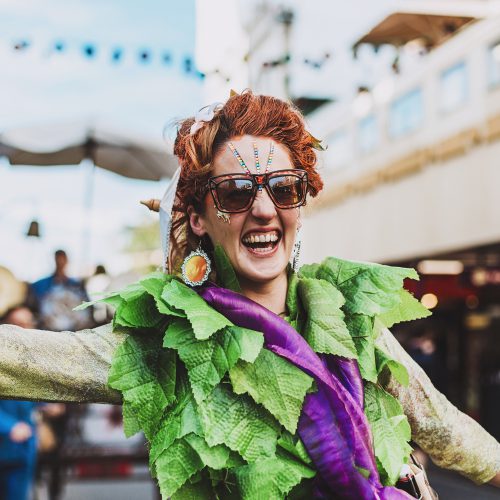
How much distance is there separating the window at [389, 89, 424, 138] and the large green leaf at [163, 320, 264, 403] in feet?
41.2

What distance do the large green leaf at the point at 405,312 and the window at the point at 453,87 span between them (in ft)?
35.2

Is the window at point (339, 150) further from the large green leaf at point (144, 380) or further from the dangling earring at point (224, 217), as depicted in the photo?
the large green leaf at point (144, 380)

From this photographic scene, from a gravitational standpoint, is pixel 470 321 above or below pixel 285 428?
below

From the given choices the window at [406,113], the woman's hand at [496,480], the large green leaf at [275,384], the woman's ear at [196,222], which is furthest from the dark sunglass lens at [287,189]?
the window at [406,113]

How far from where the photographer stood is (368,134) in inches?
620

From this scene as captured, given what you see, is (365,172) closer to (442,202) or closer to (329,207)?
(329,207)

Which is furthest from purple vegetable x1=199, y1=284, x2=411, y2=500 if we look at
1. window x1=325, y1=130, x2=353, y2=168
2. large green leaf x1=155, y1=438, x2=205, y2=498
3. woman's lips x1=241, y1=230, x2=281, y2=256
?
window x1=325, y1=130, x2=353, y2=168

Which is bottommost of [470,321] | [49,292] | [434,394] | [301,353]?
[470,321]

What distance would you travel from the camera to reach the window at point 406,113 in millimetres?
13648

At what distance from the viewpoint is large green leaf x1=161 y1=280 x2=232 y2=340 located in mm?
1507

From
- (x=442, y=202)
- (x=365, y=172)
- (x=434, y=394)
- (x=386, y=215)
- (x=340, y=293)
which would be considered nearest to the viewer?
(x=340, y=293)

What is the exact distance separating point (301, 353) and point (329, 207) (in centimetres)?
1659

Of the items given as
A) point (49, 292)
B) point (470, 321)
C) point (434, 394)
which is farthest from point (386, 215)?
point (434, 394)

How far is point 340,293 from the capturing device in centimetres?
175
